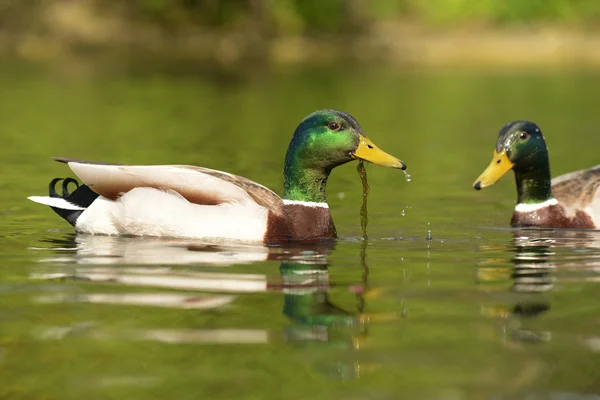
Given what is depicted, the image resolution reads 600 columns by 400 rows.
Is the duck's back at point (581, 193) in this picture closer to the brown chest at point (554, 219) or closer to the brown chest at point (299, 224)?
the brown chest at point (554, 219)

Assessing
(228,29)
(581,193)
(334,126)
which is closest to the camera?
(334,126)

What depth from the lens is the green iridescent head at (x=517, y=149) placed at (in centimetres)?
1081

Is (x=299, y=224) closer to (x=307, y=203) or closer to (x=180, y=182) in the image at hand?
(x=307, y=203)

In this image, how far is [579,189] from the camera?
36.8 feet

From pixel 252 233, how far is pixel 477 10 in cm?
3772

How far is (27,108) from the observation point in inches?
962

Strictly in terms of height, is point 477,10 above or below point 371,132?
above

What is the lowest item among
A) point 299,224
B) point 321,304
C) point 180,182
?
point 321,304

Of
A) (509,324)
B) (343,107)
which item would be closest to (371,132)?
(343,107)

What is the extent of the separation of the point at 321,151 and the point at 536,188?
6.75ft

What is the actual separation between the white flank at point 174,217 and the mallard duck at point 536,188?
83.2 inches

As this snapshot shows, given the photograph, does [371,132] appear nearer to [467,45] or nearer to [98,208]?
[98,208]

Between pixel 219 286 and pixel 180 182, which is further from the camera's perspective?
pixel 180 182

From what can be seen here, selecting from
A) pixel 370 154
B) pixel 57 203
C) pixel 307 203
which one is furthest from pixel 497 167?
pixel 57 203
